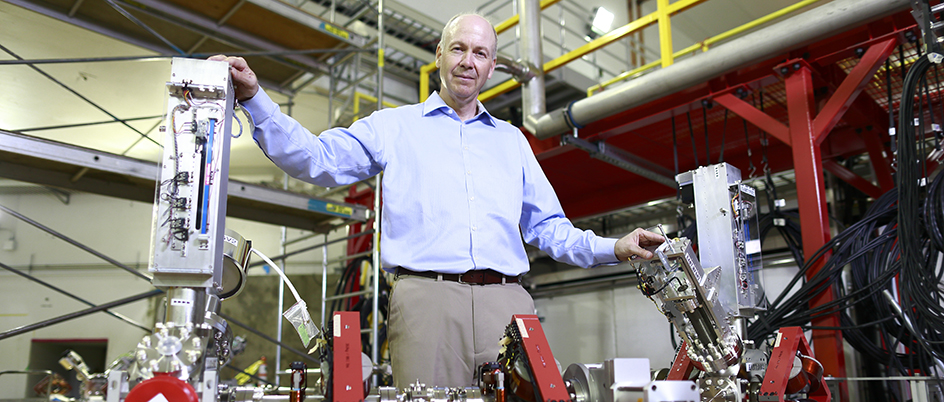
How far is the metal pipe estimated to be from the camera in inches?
170

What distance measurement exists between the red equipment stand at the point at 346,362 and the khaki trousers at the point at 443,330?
0.36 m

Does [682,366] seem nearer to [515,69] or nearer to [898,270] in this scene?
[898,270]


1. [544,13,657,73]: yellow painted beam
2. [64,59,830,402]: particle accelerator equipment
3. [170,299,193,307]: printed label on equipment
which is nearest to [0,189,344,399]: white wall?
[544,13,657,73]: yellow painted beam

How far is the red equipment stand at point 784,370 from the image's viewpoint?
1680 millimetres

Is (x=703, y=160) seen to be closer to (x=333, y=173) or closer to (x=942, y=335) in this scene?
(x=942, y=335)

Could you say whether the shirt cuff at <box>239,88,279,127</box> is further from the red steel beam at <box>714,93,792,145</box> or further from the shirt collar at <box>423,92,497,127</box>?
the red steel beam at <box>714,93,792,145</box>

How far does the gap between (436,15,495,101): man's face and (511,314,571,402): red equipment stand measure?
73 centimetres

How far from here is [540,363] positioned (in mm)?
1092

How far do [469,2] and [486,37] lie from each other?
21.1 ft

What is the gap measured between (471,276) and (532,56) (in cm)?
310

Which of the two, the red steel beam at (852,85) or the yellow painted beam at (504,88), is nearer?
the red steel beam at (852,85)

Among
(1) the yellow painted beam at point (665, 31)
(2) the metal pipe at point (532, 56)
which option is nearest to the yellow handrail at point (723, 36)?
(1) the yellow painted beam at point (665, 31)

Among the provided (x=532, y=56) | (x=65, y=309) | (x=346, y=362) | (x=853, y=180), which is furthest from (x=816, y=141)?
(x=65, y=309)

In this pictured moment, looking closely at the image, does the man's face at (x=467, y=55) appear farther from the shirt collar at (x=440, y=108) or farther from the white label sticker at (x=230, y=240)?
the white label sticker at (x=230, y=240)
